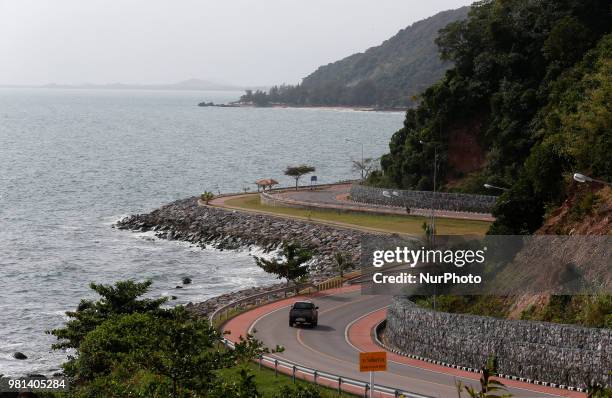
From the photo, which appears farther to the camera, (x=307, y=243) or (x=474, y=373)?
(x=307, y=243)

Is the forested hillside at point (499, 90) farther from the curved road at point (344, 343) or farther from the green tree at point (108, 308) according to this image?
the green tree at point (108, 308)

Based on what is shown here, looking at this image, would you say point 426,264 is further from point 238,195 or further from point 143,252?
point 238,195

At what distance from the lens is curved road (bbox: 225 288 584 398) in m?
35.4

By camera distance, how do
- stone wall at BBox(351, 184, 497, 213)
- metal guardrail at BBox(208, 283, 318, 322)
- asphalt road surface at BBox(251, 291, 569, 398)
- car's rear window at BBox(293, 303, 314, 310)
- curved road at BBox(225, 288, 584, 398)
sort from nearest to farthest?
curved road at BBox(225, 288, 584, 398) < asphalt road surface at BBox(251, 291, 569, 398) < car's rear window at BBox(293, 303, 314, 310) < metal guardrail at BBox(208, 283, 318, 322) < stone wall at BBox(351, 184, 497, 213)

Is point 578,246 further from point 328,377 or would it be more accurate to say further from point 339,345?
point 328,377

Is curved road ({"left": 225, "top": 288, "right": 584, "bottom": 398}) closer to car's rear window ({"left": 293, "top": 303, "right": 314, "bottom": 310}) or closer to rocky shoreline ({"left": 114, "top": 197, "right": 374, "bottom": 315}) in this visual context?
car's rear window ({"left": 293, "top": 303, "right": 314, "bottom": 310})

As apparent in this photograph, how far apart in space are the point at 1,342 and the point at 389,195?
4287cm

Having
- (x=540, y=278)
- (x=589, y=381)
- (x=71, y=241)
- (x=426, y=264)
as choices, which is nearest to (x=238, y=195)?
(x=71, y=241)

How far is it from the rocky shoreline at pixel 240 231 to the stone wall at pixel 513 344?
879 inches

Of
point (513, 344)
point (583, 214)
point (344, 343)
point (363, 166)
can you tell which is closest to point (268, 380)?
point (344, 343)

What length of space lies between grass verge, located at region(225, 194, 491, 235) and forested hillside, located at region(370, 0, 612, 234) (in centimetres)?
515

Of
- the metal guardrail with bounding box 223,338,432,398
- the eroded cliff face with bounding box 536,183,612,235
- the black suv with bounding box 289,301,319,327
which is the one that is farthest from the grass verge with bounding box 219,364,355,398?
the eroded cliff face with bounding box 536,183,612,235

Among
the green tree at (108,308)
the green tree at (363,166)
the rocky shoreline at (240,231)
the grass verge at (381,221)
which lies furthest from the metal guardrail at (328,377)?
the green tree at (363,166)

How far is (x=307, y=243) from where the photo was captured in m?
78.1
